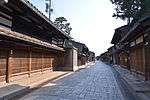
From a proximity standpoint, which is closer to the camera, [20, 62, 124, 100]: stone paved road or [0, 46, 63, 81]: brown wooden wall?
[20, 62, 124, 100]: stone paved road

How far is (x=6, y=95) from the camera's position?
44.1 feet

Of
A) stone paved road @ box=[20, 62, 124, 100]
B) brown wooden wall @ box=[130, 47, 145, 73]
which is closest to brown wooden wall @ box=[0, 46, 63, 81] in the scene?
stone paved road @ box=[20, 62, 124, 100]

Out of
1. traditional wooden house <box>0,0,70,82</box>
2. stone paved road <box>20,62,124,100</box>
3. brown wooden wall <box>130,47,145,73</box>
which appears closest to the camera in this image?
stone paved road <box>20,62,124,100</box>

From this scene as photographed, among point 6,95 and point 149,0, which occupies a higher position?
point 149,0

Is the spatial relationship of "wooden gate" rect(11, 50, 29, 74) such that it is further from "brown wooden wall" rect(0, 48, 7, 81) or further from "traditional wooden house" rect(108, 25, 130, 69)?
"traditional wooden house" rect(108, 25, 130, 69)

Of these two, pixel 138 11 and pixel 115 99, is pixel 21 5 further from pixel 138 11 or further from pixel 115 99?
pixel 138 11

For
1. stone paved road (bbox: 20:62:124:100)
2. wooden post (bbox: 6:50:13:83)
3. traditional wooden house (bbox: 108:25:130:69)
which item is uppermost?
traditional wooden house (bbox: 108:25:130:69)

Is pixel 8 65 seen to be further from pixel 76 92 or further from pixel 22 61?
pixel 76 92

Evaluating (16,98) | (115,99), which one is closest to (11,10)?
(16,98)

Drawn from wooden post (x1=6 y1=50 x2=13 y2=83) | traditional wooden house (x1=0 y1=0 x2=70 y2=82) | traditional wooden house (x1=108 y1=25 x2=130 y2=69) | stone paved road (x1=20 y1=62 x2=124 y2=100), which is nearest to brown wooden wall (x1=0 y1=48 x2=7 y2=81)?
traditional wooden house (x1=0 y1=0 x2=70 y2=82)

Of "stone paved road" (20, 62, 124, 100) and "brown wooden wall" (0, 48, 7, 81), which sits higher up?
"brown wooden wall" (0, 48, 7, 81)

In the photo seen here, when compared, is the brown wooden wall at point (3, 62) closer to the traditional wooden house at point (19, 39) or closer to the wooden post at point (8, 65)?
the traditional wooden house at point (19, 39)

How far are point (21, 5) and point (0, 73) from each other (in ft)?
14.3

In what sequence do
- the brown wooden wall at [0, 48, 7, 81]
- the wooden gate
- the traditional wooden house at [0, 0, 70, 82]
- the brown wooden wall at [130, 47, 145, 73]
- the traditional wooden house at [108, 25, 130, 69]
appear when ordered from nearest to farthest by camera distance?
the traditional wooden house at [0, 0, 70, 82]
the brown wooden wall at [0, 48, 7, 81]
the wooden gate
the brown wooden wall at [130, 47, 145, 73]
the traditional wooden house at [108, 25, 130, 69]
